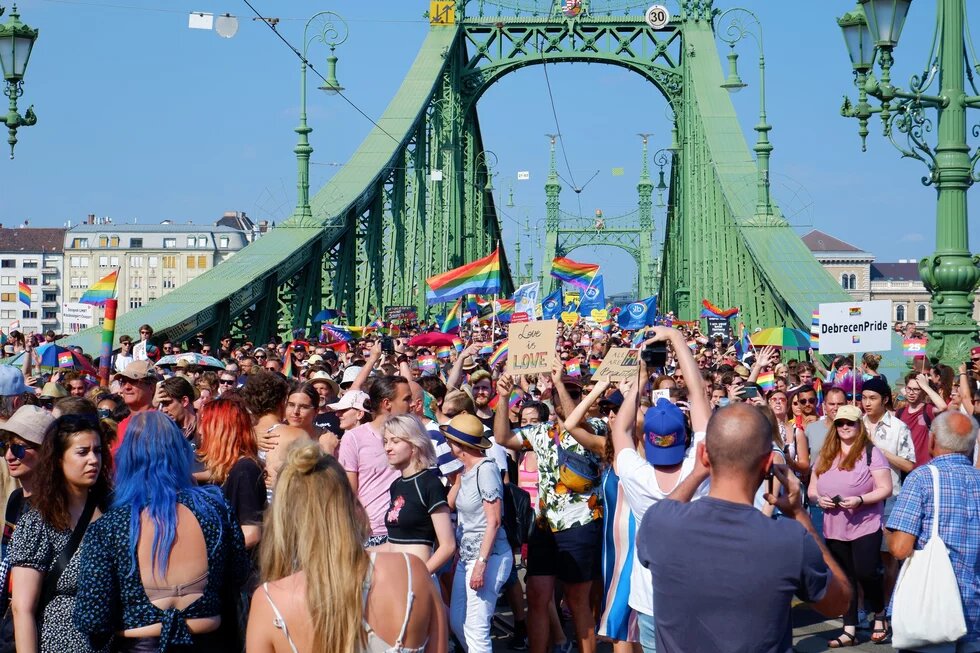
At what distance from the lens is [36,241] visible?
129250mm

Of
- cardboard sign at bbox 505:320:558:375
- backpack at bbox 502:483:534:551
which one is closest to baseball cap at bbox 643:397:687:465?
backpack at bbox 502:483:534:551

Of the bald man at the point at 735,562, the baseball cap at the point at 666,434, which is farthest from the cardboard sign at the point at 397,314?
the bald man at the point at 735,562

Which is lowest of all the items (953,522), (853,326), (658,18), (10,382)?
(953,522)

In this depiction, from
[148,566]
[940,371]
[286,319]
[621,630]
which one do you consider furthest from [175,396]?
[286,319]

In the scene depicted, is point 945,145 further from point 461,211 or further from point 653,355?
point 461,211

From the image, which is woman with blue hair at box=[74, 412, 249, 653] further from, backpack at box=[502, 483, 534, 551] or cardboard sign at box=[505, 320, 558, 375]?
cardboard sign at box=[505, 320, 558, 375]

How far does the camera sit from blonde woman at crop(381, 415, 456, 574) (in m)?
6.33

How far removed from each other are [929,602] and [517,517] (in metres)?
2.45

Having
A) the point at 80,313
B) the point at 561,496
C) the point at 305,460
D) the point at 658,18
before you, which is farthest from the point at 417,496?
the point at 658,18

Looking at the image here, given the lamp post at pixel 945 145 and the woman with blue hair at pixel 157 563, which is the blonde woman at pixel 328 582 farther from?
the lamp post at pixel 945 145

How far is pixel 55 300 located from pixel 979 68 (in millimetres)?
125383

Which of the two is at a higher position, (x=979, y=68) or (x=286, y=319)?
(x=979, y=68)

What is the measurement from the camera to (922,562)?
18.4 feet

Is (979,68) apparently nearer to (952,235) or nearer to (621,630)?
(952,235)
